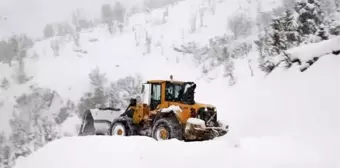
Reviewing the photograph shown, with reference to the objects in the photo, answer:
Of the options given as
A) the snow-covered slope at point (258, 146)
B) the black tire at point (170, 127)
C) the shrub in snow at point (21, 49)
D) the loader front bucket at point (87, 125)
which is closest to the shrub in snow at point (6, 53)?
the shrub in snow at point (21, 49)

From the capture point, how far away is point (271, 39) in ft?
110

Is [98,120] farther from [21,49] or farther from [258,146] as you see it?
[21,49]

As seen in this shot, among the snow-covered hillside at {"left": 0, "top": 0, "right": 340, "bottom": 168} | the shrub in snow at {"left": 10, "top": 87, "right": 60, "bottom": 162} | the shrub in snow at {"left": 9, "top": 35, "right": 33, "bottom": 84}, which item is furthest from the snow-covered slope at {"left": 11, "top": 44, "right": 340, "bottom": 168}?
the shrub in snow at {"left": 9, "top": 35, "right": 33, "bottom": 84}

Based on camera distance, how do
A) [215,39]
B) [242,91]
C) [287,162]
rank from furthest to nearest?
[215,39] < [242,91] < [287,162]

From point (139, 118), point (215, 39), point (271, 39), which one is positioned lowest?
point (139, 118)

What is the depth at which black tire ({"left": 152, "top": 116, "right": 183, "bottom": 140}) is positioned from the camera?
12.4 metres

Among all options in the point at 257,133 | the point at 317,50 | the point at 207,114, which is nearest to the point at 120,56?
the point at 317,50

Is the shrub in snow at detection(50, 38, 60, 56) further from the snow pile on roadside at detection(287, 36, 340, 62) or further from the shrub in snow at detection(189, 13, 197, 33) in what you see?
the snow pile on roadside at detection(287, 36, 340, 62)

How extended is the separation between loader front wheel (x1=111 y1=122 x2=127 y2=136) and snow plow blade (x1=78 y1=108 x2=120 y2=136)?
3.99 ft

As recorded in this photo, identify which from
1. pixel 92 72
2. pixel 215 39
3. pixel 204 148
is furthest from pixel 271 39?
pixel 215 39

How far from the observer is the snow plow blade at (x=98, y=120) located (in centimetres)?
1543

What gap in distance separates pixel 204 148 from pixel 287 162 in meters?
2.05

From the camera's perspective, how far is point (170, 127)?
488 inches

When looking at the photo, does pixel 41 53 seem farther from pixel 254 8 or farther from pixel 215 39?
pixel 254 8
